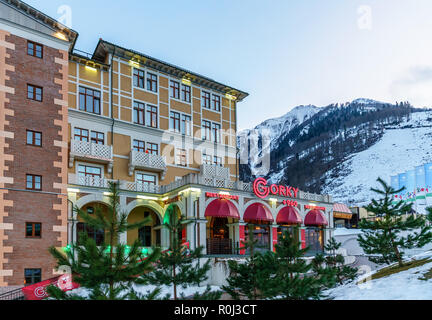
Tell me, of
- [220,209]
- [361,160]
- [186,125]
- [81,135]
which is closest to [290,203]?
[220,209]

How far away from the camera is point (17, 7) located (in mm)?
27766

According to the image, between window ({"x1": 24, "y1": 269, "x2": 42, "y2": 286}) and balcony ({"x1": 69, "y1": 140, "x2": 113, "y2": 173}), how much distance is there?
365 inches

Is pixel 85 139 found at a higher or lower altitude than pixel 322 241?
higher

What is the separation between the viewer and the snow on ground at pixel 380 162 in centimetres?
13750

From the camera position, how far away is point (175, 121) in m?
39.6

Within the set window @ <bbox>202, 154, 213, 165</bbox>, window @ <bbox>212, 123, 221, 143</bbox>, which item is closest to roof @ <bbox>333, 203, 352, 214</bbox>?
window @ <bbox>212, 123, 221, 143</bbox>

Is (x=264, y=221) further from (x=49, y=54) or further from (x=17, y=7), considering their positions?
(x=17, y=7)

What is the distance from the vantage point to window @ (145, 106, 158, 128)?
124 feet

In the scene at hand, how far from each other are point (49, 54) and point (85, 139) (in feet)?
25.5

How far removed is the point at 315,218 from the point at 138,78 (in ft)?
71.1

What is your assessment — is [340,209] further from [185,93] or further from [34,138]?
[34,138]
